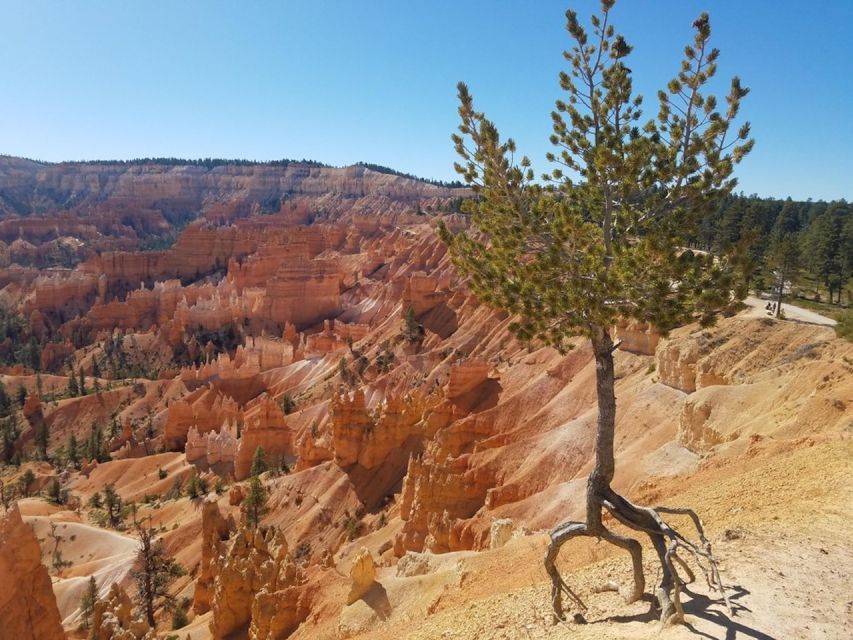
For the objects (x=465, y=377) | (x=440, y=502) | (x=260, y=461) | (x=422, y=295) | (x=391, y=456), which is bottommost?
(x=260, y=461)

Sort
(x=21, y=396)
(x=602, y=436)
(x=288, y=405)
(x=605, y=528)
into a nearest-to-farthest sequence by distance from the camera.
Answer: (x=605, y=528) < (x=602, y=436) < (x=288, y=405) < (x=21, y=396)

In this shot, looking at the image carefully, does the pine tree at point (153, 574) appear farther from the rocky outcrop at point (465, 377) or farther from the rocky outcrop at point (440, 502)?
the rocky outcrop at point (465, 377)

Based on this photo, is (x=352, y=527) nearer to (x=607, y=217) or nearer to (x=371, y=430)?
(x=371, y=430)

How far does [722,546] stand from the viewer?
949 centimetres

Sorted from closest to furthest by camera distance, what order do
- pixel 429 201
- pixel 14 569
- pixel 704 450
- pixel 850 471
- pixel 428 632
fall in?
1. pixel 428 632
2. pixel 850 471
3. pixel 704 450
4. pixel 14 569
5. pixel 429 201

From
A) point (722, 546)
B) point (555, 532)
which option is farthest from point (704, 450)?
point (555, 532)

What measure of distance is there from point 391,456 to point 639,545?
86.6 feet

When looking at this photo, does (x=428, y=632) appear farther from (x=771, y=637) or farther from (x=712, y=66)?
(x=712, y=66)

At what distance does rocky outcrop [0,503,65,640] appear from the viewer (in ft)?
70.7

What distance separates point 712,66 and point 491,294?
14.5 ft

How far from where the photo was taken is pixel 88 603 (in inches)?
1058

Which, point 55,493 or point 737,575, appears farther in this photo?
point 55,493

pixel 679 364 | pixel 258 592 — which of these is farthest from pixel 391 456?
pixel 679 364

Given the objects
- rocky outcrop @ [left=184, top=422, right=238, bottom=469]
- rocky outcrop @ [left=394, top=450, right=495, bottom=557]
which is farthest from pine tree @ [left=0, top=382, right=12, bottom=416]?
rocky outcrop @ [left=394, top=450, right=495, bottom=557]
